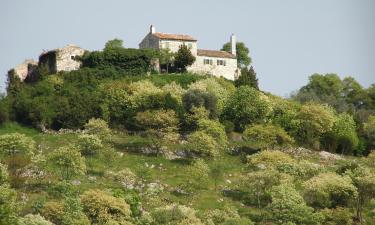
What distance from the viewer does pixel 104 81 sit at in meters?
108

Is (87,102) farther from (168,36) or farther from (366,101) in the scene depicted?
(366,101)

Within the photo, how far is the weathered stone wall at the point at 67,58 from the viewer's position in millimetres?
115375

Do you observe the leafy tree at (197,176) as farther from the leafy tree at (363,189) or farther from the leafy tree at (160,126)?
the leafy tree at (363,189)

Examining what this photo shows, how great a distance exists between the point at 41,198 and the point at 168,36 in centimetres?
5751

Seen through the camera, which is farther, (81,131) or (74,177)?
(81,131)

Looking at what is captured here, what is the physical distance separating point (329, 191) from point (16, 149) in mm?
30333

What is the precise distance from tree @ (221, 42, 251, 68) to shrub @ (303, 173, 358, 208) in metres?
57.7

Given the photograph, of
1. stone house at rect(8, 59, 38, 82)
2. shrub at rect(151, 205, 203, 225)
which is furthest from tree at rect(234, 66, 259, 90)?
shrub at rect(151, 205, 203, 225)

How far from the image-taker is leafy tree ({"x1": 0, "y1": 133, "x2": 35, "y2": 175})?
78000 millimetres

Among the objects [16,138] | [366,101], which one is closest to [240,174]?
[16,138]

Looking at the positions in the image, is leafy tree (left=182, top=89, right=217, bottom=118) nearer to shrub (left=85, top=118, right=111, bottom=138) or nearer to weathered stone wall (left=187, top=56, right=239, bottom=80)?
shrub (left=85, top=118, right=111, bottom=138)

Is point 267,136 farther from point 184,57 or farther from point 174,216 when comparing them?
point 184,57

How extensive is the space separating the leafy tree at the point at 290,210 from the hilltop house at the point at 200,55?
51.3m

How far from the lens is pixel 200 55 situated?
122500 mm
